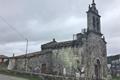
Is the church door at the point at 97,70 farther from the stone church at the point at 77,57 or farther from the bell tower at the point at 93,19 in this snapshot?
the bell tower at the point at 93,19

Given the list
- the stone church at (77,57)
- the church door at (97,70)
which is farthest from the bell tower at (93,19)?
the church door at (97,70)

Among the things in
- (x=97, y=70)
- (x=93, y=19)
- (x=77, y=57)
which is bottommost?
(x=97, y=70)

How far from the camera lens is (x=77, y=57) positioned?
29812 mm

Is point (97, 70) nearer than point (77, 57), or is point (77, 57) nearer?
point (77, 57)

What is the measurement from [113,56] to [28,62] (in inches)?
951

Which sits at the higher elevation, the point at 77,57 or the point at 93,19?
the point at 93,19

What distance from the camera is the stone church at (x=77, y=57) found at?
2975 centimetres

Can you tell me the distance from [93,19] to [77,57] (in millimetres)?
6112

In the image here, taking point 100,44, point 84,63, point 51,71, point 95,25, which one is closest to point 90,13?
point 95,25

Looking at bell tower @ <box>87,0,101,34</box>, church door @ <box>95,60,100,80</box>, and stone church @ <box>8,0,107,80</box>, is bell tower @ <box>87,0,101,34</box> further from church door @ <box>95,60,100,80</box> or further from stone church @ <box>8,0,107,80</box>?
church door @ <box>95,60,100,80</box>

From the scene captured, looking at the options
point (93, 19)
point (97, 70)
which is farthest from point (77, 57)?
point (93, 19)

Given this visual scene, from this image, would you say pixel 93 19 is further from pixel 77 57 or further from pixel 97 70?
pixel 97 70

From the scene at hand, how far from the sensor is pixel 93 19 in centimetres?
3192

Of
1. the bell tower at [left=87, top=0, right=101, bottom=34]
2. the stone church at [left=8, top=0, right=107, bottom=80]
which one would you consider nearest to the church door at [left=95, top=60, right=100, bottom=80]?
the stone church at [left=8, top=0, right=107, bottom=80]
